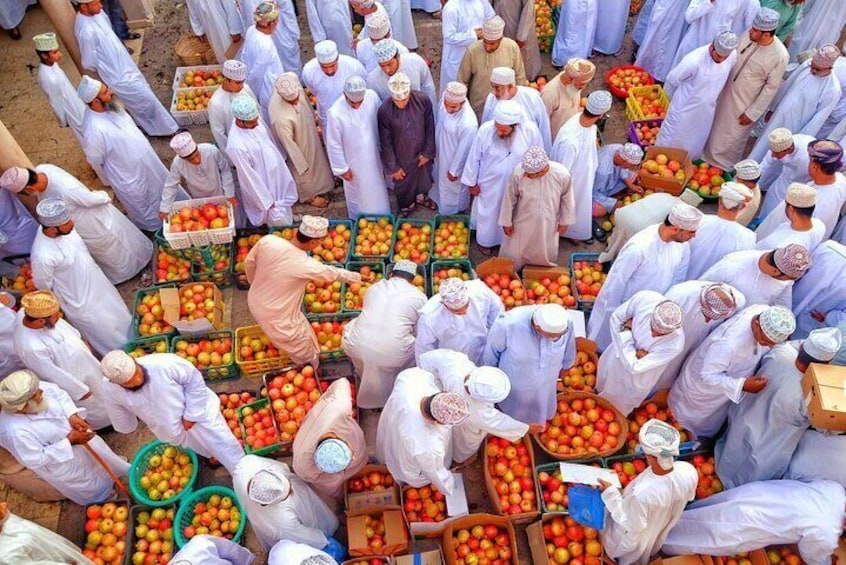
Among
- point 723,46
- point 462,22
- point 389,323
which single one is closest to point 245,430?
point 389,323

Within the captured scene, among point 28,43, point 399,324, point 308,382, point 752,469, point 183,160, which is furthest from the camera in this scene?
point 28,43

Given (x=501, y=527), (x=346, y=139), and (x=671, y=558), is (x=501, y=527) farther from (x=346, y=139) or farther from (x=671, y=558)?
(x=346, y=139)

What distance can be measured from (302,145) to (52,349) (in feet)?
12.7

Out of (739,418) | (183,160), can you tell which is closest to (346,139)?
(183,160)

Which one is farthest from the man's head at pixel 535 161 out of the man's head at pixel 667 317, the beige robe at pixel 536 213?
the man's head at pixel 667 317

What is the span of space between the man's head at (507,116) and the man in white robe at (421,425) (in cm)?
295

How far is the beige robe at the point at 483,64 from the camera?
307 inches

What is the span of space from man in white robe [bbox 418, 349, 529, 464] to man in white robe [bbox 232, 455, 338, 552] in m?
1.43

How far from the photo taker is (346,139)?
735 centimetres

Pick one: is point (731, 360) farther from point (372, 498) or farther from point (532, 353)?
point (372, 498)

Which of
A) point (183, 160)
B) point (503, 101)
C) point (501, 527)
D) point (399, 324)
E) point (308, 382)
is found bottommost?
point (501, 527)

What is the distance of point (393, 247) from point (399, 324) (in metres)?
2.17

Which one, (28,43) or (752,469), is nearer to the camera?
(752,469)

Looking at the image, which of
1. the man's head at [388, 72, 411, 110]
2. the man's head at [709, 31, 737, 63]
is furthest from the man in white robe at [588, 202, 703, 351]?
the man's head at [388, 72, 411, 110]
